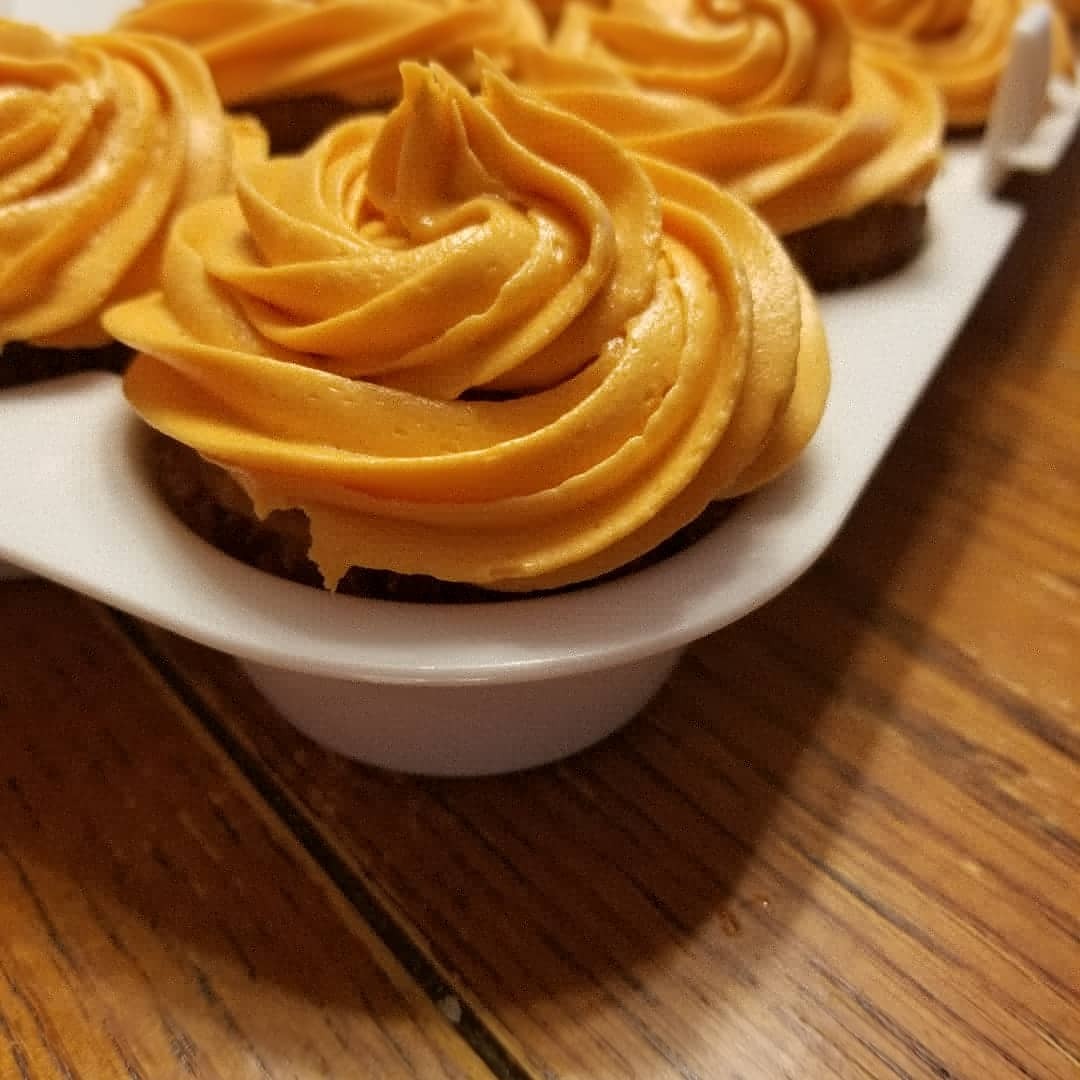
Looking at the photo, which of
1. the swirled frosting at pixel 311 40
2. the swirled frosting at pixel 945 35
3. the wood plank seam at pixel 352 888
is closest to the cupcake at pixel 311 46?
the swirled frosting at pixel 311 40

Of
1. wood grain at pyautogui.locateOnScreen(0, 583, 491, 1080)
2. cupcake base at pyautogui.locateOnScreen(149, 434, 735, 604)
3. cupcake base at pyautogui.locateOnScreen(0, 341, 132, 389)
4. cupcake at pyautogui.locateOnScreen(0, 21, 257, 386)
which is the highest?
cupcake at pyautogui.locateOnScreen(0, 21, 257, 386)

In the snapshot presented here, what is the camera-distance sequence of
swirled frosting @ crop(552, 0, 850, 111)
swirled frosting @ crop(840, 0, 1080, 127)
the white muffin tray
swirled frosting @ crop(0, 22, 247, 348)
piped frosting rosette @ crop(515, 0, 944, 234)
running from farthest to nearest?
swirled frosting @ crop(840, 0, 1080, 127), swirled frosting @ crop(552, 0, 850, 111), piped frosting rosette @ crop(515, 0, 944, 234), swirled frosting @ crop(0, 22, 247, 348), the white muffin tray

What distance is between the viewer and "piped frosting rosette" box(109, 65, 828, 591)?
817mm

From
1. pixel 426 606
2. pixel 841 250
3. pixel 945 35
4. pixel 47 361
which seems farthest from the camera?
pixel 945 35

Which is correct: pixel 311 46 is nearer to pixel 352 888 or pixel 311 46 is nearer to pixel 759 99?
pixel 759 99

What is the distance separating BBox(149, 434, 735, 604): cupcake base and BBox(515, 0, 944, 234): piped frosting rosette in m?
0.56

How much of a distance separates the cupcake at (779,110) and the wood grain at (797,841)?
0.37m

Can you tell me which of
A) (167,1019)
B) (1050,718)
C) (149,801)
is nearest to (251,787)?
(149,801)

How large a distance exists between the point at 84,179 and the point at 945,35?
134cm

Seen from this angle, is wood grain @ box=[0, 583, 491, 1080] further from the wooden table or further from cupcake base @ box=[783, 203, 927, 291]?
cupcake base @ box=[783, 203, 927, 291]

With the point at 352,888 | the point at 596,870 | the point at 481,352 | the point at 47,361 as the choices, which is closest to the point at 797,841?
the point at 596,870

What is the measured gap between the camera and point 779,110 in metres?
1.35

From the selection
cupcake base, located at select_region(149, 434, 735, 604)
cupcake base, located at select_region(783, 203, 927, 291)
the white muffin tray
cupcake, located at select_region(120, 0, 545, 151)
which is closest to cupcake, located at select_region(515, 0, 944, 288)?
cupcake base, located at select_region(783, 203, 927, 291)

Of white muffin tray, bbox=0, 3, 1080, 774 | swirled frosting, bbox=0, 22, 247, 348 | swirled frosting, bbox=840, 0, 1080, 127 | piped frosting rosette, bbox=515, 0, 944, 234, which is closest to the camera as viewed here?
white muffin tray, bbox=0, 3, 1080, 774
